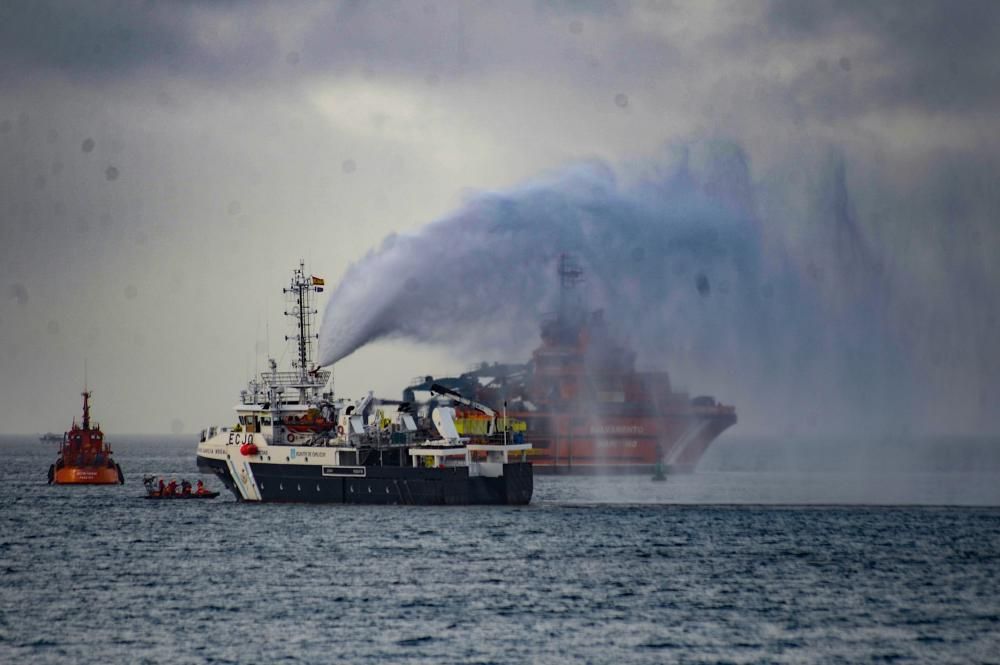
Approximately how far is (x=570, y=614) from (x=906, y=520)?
113ft

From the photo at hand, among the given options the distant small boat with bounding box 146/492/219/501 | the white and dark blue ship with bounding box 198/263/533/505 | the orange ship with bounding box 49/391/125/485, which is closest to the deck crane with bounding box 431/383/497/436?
the white and dark blue ship with bounding box 198/263/533/505

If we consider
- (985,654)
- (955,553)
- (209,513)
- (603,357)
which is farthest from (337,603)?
(603,357)

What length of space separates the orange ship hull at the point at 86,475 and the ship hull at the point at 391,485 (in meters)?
34.8

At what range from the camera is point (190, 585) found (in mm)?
50344

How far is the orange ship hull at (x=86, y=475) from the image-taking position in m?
111

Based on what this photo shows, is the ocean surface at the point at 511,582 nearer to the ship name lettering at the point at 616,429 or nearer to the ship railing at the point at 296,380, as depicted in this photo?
the ship railing at the point at 296,380

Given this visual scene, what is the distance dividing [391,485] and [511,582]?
89.7 feet

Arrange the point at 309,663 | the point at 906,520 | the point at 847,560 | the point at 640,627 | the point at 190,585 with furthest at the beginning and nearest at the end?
the point at 906,520 < the point at 847,560 < the point at 190,585 < the point at 640,627 < the point at 309,663

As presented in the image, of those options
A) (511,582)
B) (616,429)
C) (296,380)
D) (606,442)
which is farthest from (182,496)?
(511,582)

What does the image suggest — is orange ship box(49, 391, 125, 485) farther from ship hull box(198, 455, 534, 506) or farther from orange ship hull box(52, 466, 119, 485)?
ship hull box(198, 455, 534, 506)

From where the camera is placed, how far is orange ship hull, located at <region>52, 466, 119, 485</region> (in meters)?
111

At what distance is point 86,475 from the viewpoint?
112 metres

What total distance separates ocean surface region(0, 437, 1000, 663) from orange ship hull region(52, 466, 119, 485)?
26764mm

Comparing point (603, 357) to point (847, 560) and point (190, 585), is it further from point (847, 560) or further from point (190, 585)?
point (190, 585)
